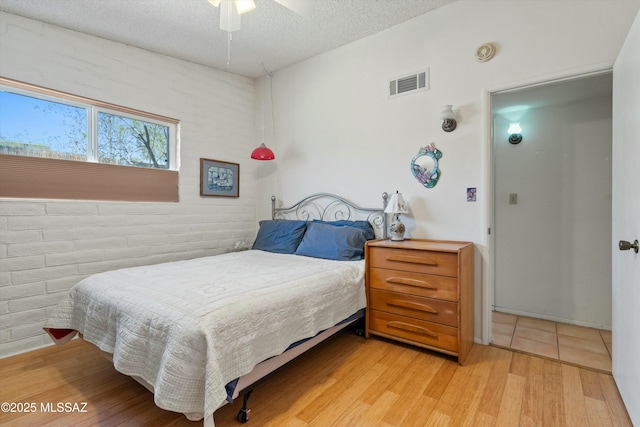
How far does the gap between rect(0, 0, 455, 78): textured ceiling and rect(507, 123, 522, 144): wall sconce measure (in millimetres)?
1423

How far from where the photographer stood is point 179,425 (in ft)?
4.91

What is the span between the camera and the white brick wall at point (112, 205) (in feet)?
7.56

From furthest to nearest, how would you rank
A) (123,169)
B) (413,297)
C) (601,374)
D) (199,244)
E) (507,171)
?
(199,244)
(507,171)
(123,169)
(413,297)
(601,374)

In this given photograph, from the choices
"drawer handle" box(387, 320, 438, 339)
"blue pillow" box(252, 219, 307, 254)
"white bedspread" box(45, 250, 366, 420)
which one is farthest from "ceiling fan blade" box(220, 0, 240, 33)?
"drawer handle" box(387, 320, 438, 339)

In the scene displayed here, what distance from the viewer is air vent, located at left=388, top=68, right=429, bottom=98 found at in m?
2.64

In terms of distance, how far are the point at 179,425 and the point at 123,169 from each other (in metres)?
2.31

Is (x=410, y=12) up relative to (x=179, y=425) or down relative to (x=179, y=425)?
up

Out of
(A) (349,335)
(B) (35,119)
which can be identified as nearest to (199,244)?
(B) (35,119)

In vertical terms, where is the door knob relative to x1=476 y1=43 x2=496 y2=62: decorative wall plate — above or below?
below

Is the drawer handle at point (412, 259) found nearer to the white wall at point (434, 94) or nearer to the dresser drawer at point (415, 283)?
the dresser drawer at point (415, 283)

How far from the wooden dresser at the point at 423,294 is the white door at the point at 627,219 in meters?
0.80

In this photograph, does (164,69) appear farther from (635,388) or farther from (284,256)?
(635,388)

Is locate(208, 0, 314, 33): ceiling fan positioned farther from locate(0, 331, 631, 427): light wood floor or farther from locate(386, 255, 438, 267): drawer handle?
locate(0, 331, 631, 427): light wood floor

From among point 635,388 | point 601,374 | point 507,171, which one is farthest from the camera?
point 507,171
